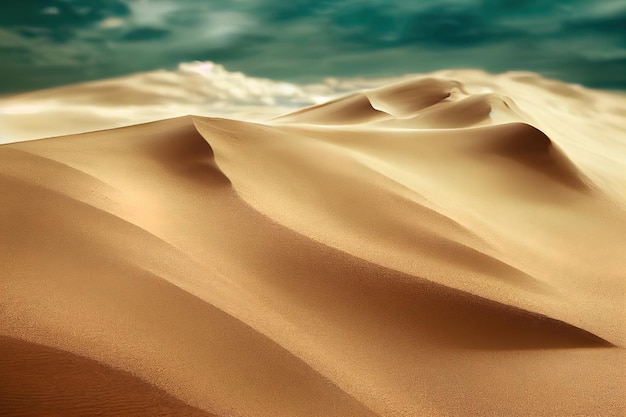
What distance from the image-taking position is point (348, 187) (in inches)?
133

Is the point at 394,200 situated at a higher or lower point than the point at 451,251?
higher

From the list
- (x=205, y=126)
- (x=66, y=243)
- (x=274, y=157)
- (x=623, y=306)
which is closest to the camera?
(x=66, y=243)

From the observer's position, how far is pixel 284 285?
2.29m

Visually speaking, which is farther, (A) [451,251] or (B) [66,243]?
(A) [451,251]

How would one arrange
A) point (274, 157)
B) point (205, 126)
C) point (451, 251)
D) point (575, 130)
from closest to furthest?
point (451, 251) → point (274, 157) → point (205, 126) → point (575, 130)

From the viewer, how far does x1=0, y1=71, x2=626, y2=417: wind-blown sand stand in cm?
171

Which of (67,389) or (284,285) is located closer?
(67,389)

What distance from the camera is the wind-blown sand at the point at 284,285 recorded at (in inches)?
67.1

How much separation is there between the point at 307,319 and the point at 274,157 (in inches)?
67.9

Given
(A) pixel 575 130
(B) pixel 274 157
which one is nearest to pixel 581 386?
(B) pixel 274 157

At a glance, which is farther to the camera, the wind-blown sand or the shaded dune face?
the wind-blown sand

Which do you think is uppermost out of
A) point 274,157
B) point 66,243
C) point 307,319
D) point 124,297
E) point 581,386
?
point 274,157

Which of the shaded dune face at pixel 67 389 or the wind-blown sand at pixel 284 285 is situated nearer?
the shaded dune face at pixel 67 389

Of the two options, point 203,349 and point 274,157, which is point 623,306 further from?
point 274,157
